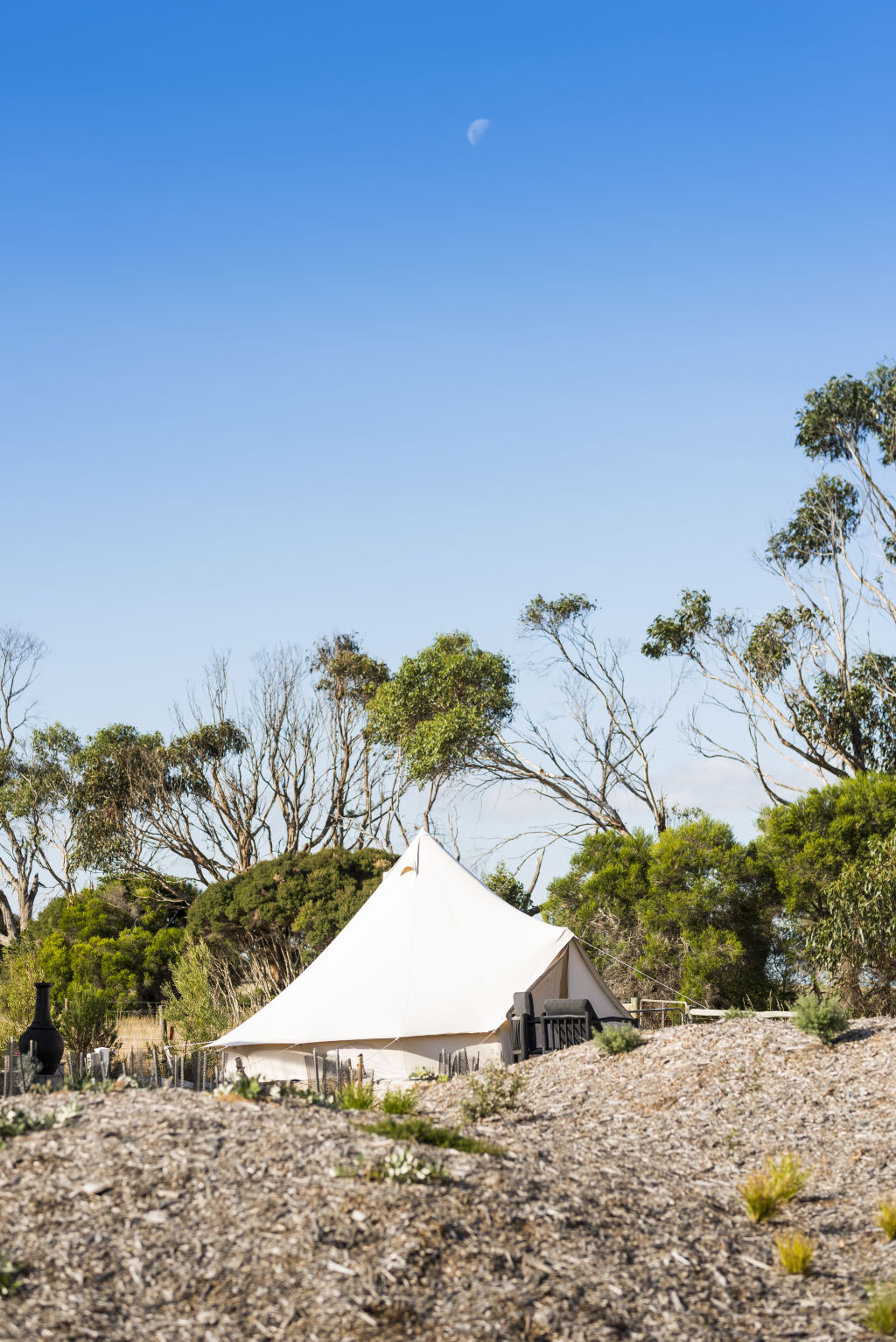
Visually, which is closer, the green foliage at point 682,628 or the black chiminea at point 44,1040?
the black chiminea at point 44,1040

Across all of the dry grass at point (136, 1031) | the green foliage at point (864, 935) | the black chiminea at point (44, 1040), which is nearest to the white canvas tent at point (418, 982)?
the black chiminea at point (44, 1040)

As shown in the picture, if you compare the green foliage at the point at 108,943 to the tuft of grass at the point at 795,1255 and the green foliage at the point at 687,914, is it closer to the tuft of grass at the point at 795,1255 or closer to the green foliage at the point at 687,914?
the green foliage at the point at 687,914

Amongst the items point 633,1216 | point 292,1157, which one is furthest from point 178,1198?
point 633,1216

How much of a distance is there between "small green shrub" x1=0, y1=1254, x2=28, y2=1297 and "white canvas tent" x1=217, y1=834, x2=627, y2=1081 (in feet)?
30.7

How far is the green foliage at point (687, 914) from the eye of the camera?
69.9 feet

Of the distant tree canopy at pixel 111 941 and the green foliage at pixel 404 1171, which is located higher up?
the distant tree canopy at pixel 111 941

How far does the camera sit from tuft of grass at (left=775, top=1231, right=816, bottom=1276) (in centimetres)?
581

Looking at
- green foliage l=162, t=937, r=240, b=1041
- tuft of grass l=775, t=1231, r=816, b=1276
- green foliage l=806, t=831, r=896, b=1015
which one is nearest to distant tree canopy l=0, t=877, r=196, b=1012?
green foliage l=162, t=937, r=240, b=1041

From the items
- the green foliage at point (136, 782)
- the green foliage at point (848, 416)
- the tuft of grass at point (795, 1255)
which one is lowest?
the tuft of grass at point (795, 1255)

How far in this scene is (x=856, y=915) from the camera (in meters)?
18.6

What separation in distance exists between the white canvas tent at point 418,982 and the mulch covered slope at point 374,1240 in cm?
641

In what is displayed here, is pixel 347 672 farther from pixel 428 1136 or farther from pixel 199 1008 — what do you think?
pixel 428 1136

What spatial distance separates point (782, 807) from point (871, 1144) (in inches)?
526

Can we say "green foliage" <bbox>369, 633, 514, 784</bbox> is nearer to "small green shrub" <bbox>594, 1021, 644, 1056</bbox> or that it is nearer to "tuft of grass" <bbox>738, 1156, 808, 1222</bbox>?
"small green shrub" <bbox>594, 1021, 644, 1056</bbox>
